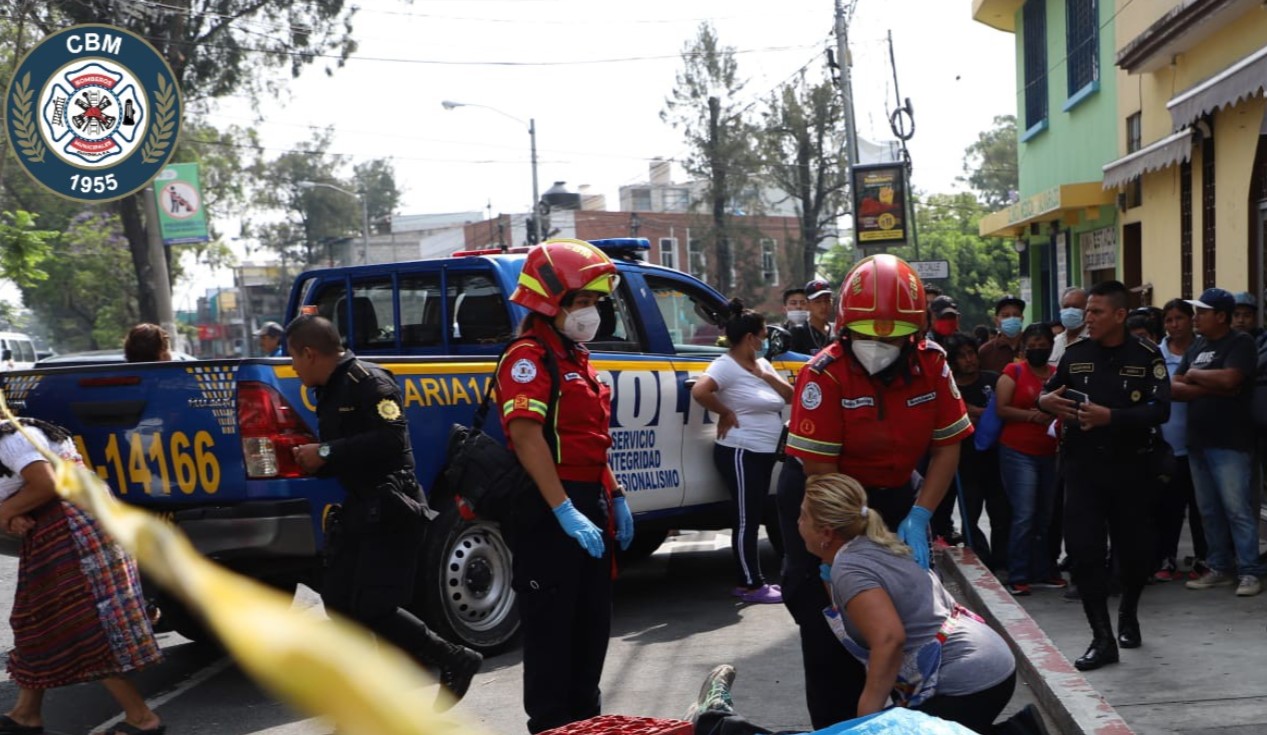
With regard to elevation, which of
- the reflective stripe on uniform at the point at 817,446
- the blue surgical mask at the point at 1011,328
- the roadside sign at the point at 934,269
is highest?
the roadside sign at the point at 934,269

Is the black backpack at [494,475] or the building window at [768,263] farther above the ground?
the building window at [768,263]

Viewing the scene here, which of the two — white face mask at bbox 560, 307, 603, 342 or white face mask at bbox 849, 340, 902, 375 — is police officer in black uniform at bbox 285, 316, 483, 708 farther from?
white face mask at bbox 849, 340, 902, 375

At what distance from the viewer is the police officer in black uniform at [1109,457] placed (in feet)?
19.2

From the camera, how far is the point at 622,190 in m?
72.2

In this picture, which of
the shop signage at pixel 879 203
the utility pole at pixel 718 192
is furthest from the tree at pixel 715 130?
the shop signage at pixel 879 203

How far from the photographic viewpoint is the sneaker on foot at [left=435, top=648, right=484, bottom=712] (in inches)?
207

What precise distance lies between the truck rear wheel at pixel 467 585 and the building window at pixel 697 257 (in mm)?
44096

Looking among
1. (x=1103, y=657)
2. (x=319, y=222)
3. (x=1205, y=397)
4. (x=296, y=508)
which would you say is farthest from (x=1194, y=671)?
(x=319, y=222)

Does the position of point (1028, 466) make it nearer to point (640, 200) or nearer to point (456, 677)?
point (456, 677)

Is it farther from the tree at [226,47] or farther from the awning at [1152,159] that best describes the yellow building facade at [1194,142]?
the tree at [226,47]

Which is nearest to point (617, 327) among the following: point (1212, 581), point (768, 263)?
point (1212, 581)

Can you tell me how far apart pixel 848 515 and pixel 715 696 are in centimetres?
65

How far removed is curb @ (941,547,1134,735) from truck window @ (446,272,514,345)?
307cm

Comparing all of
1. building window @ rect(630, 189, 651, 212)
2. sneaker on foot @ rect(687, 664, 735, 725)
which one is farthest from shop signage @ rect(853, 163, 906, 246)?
building window @ rect(630, 189, 651, 212)
